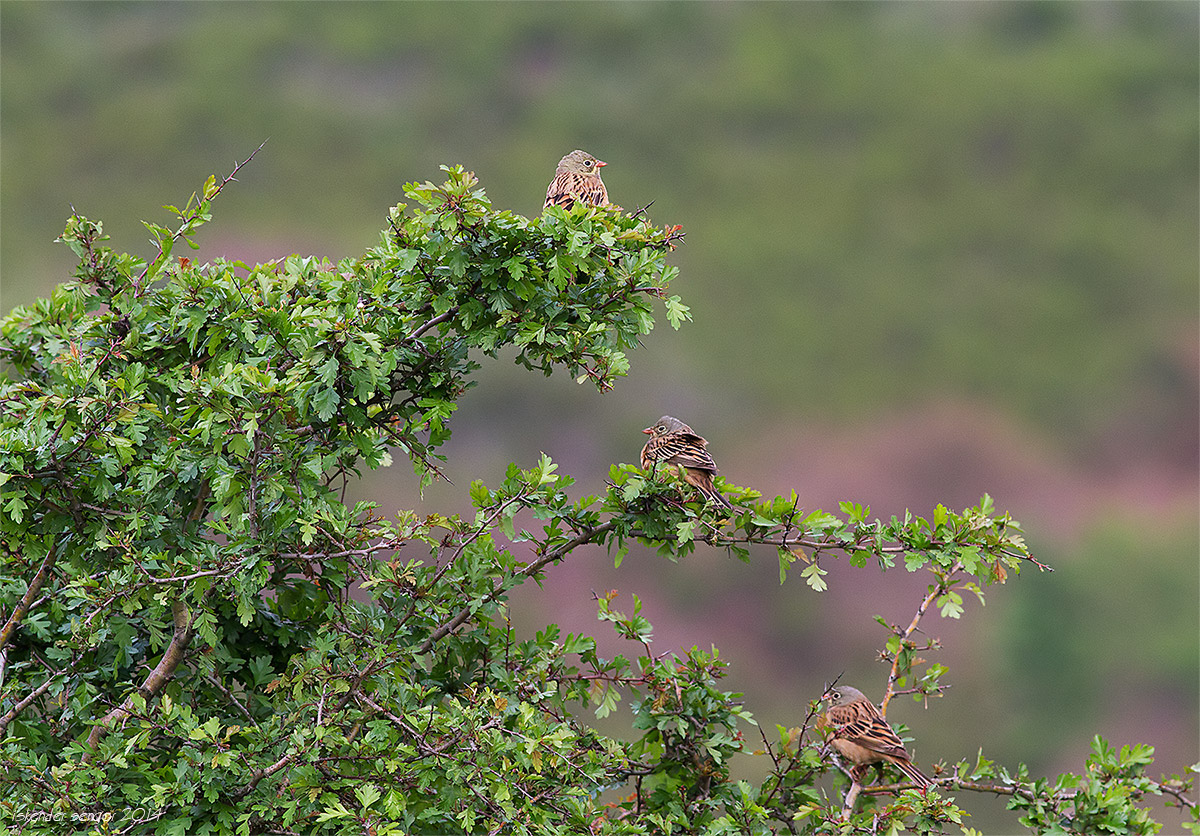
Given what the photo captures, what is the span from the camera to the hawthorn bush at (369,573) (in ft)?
13.9

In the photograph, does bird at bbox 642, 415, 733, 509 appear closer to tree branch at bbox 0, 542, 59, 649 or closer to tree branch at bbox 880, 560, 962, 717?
tree branch at bbox 880, 560, 962, 717

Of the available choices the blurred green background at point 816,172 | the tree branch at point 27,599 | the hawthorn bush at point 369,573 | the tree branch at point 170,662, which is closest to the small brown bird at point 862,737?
the hawthorn bush at point 369,573

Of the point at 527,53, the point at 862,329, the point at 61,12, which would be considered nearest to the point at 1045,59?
the point at 862,329

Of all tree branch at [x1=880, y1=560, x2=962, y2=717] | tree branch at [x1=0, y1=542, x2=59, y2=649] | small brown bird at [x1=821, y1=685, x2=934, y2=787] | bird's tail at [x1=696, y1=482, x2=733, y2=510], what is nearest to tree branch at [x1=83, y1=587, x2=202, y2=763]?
tree branch at [x1=0, y1=542, x2=59, y2=649]

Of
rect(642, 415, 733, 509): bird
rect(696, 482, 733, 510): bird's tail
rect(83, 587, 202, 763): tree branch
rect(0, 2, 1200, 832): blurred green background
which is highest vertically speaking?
rect(0, 2, 1200, 832): blurred green background

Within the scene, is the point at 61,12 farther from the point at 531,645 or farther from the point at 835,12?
the point at 531,645

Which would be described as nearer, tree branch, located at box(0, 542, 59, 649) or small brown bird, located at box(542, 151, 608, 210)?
tree branch, located at box(0, 542, 59, 649)

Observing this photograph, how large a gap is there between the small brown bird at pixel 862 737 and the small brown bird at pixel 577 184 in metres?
2.06

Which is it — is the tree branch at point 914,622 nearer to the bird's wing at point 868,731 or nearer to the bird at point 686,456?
the bird's wing at point 868,731

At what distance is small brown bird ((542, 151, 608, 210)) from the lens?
5.03 meters

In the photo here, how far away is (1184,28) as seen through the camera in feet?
94.9

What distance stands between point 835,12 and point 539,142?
7689mm

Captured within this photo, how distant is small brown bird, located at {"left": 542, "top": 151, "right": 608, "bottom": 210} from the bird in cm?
93

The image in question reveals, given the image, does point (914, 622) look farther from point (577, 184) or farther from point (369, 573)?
point (577, 184)
